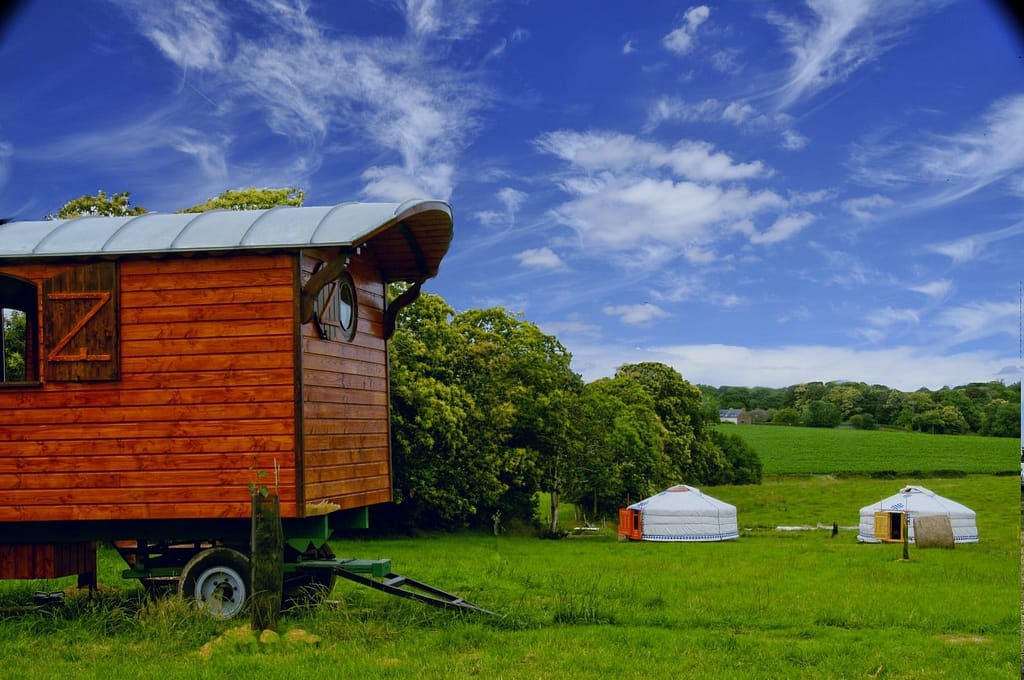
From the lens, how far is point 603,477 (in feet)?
119

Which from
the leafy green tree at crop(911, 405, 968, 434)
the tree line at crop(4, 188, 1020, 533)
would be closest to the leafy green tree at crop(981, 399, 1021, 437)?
the leafy green tree at crop(911, 405, 968, 434)

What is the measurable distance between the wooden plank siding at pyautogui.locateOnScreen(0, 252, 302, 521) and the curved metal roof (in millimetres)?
197

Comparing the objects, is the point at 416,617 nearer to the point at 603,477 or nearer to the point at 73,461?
the point at 73,461

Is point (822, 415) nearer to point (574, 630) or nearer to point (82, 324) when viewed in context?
point (574, 630)

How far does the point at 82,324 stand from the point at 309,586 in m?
4.36

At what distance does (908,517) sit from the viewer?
31875 mm

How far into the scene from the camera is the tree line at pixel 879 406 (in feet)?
236

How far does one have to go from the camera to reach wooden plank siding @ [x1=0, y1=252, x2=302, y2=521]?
11.0m

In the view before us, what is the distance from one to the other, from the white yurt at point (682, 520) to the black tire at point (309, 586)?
2248 centimetres

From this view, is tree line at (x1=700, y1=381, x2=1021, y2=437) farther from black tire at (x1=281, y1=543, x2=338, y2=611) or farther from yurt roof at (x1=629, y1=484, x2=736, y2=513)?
black tire at (x1=281, y1=543, x2=338, y2=611)

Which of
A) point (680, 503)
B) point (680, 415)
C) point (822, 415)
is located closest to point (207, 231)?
point (680, 503)

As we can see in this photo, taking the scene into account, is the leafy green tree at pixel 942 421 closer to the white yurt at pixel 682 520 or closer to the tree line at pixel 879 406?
the tree line at pixel 879 406

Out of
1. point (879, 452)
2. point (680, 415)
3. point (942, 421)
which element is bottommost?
point (879, 452)

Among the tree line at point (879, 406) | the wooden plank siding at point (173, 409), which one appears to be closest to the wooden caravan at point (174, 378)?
the wooden plank siding at point (173, 409)
